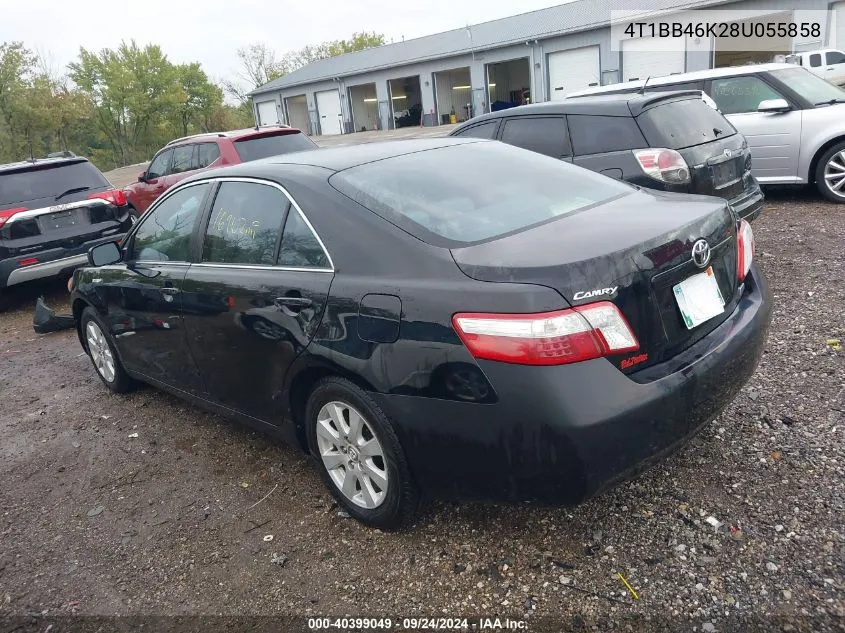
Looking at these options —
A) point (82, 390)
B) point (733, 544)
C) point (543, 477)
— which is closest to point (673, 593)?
point (733, 544)

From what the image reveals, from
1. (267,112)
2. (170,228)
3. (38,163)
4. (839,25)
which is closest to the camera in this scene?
(170,228)

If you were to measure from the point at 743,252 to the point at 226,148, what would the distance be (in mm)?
7632

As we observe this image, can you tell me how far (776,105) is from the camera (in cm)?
760

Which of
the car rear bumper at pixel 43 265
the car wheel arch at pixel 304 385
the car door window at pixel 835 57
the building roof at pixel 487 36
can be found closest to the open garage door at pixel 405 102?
the building roof at pixel 487 36

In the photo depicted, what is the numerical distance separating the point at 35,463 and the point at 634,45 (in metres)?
28.4

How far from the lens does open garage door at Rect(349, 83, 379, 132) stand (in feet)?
140

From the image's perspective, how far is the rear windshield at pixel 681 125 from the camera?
Answer: 5.65 m

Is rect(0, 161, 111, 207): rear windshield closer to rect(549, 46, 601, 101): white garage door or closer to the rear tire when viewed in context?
the rear tire

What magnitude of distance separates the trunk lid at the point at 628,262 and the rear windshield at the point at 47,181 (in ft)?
23.3

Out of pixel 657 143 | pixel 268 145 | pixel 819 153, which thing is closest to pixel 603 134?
pixel 657 143

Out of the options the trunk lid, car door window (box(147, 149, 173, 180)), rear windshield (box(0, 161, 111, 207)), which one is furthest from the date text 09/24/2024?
car door window (box(147, 149, 173, 180))

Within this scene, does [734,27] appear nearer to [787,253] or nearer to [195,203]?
[787,253]

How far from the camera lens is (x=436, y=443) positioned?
242cm

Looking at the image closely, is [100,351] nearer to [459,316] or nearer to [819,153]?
[459,316]
